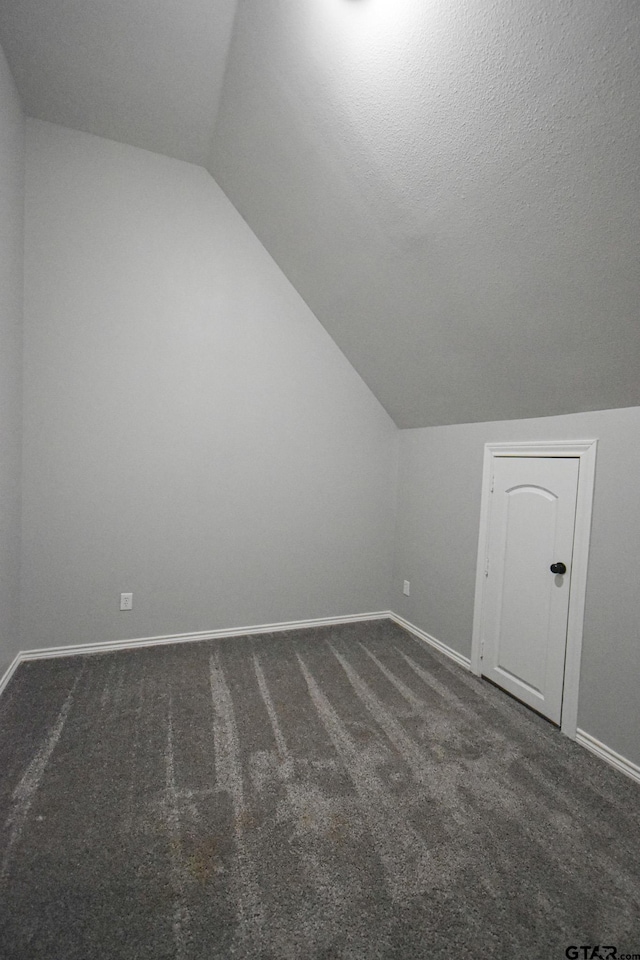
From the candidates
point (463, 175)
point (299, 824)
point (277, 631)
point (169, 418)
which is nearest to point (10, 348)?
point (169, 418)

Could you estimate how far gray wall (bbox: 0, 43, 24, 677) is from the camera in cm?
211

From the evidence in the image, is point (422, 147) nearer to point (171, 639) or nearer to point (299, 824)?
point (299, 824)

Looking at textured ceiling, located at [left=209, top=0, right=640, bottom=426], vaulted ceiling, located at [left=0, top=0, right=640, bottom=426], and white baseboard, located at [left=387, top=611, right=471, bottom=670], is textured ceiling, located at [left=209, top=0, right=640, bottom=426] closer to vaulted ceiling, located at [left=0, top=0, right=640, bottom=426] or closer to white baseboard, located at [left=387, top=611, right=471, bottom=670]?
vaulted ceiling, located at [left=0, top=0, right=640, bottom=426]

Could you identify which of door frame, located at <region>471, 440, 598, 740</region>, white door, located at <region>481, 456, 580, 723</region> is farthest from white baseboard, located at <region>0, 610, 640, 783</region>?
white door, located at <region>481, 456, 580, 723</region>

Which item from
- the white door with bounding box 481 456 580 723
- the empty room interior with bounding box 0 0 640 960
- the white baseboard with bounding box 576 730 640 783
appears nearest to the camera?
the empty room interior with bounding box 0 0 640 960

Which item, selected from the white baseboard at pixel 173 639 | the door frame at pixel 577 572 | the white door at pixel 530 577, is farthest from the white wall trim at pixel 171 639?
the door frame at pixel 577 572

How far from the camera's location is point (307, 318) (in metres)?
3.13

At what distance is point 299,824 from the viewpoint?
1478 mm

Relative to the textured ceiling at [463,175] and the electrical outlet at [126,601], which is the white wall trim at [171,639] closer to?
the electrical outlet at [126,601]

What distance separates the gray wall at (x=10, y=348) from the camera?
2109 mm

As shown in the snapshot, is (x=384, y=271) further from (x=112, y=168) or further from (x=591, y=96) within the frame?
(x=112, y=168)

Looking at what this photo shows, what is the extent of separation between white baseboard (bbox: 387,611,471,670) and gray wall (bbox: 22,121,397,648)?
0.41 metres

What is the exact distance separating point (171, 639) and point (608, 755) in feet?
8.14

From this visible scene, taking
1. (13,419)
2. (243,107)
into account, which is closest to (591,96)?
(243,107)
